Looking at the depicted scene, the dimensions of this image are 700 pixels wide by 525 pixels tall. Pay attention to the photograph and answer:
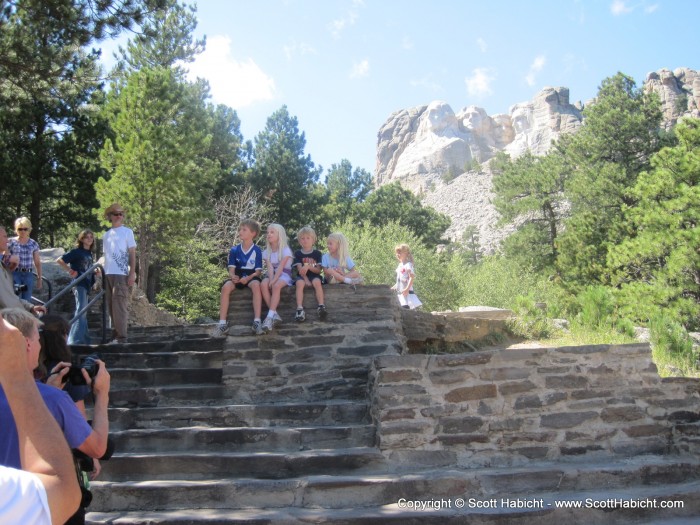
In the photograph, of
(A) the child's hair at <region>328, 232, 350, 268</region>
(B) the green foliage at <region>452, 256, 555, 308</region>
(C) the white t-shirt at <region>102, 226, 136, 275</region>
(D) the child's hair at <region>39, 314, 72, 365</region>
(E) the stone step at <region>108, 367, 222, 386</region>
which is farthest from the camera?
(B) the green foliage at <region>452, 256, 555, 308</region>

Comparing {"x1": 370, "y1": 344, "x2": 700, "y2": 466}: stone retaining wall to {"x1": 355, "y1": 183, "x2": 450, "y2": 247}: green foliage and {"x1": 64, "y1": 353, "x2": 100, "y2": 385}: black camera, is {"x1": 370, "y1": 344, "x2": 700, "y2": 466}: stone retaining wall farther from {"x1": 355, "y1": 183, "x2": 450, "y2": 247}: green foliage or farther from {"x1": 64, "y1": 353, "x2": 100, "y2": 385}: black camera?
{"x1": 355, "y1": 183, "x2": 450, "y2": 247}: green foliage

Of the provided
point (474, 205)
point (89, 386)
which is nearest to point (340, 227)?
point (89, 386)

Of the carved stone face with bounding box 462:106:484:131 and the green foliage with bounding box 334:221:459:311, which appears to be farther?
the carved stone face with bounding box 462:106:484:131

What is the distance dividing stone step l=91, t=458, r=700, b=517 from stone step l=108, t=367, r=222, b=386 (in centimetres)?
159

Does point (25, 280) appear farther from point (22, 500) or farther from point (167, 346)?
point (22, 500)

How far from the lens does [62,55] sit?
28.0ft

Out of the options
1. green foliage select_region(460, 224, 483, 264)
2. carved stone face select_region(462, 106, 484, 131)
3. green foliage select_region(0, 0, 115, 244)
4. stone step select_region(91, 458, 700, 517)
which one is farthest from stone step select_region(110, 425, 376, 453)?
carved stone face select_region(462, 106, 484, 131)

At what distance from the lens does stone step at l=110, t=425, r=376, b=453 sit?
15.9ft

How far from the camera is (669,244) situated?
14.0m

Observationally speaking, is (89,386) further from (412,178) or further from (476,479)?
(412,178)

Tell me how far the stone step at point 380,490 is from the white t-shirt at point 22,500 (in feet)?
10.2

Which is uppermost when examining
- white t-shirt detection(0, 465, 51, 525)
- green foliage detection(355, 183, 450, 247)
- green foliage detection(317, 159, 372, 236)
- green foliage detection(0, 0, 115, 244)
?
green foliage detection(317, 159, 372, 236)

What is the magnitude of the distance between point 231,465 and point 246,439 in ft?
1.17

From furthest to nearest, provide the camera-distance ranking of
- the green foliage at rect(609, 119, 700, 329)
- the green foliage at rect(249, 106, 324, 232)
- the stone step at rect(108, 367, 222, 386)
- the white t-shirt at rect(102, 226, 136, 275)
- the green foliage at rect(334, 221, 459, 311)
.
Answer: the green foliage at rect(249, 106, 324, 232)
the green foliage at rect(334, 221, 459, 311)
the green foliage at rect(609, 119, 700, 329)
the white t-shirt at rect(102, 226, 136, 275)
the stone step at rect(108, 367, 222, 386)
